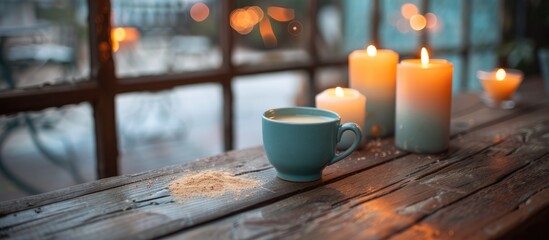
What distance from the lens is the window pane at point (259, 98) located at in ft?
6.06

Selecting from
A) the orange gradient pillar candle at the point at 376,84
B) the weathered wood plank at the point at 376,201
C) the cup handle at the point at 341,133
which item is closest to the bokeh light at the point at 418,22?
the orange gradient pillar candle at the point at 376,84

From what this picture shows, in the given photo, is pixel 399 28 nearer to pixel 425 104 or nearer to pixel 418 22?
pixel 418 22

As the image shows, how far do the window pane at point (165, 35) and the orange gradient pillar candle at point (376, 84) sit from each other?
553 mm

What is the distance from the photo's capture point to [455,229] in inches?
24.4

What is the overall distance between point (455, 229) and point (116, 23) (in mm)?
1033

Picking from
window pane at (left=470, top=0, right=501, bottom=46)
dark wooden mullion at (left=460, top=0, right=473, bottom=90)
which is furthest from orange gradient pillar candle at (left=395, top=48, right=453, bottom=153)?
window pane at (left=470, top=0, right=501, bottom=46)

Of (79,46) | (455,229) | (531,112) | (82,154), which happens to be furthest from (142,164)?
(455,229)

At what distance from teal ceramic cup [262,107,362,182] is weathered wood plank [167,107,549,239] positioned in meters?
0.04

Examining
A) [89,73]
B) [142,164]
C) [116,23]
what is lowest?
[142,164]

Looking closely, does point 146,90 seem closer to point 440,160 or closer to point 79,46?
point 79,46

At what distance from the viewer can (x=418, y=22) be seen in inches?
84.7

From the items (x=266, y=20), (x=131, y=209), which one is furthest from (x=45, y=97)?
(x=266, y=20)

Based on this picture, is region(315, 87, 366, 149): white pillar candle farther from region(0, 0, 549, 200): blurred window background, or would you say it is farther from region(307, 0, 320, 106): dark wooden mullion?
region(307, 0, 320, 106): dark wooden mullion

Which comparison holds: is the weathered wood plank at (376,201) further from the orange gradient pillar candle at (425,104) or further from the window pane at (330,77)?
→ the window pane at (330,77)
